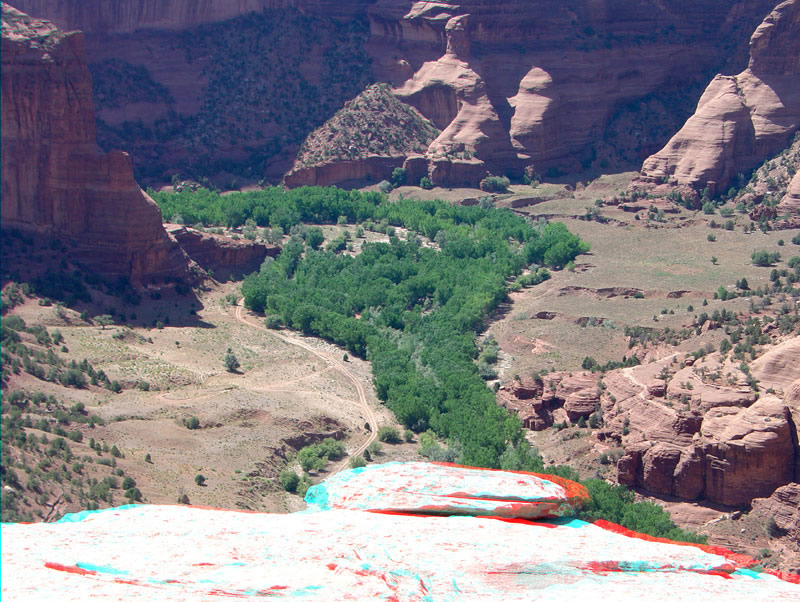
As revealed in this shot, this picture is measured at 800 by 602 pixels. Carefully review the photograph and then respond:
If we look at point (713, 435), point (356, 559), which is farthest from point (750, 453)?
point (356, 559)

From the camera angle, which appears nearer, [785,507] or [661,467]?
[785,507]

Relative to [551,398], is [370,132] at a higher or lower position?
higher

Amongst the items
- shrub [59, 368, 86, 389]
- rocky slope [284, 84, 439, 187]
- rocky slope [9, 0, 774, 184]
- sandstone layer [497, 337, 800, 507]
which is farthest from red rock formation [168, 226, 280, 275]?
sandstone layer [497, 337, 800, 507]

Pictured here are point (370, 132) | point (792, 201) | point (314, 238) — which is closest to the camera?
point (314, 238)

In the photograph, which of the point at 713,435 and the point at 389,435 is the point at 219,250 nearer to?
the point at 389,435

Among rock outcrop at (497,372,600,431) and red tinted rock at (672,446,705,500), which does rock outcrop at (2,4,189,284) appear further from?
red tinted rock at (672,446,705,500)

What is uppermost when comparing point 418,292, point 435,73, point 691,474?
point 435,73

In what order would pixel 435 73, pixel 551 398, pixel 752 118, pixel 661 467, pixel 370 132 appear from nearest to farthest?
pixel 661 467 < pixel 551 398 < pixel 752 118 < pixel 370 132 < pixel 435 73

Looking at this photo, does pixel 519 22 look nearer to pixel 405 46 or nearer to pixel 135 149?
pixel 405 46
